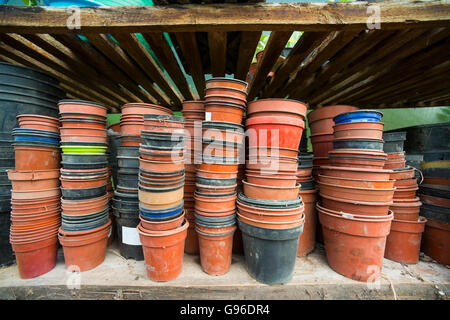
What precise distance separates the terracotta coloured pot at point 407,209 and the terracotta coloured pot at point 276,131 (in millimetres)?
1351

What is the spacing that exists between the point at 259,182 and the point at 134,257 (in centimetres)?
154

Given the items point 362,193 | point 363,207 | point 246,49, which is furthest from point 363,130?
point 246,49

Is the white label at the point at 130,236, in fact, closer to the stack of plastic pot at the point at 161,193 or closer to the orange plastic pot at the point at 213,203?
the stack of plastic pot at the point at 161,193

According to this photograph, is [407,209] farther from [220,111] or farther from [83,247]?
[83,247]

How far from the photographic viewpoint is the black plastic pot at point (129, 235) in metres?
1.90

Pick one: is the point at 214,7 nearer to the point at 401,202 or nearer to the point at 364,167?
the point at 364,167

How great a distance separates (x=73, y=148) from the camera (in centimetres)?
177

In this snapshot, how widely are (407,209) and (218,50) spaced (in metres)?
2.55

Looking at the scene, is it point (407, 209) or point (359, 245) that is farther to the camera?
point (407, 209)

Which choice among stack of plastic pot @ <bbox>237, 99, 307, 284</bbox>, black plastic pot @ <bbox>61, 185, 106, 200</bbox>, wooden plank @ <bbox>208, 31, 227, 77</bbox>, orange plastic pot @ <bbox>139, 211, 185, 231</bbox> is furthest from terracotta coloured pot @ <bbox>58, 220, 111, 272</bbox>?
wooden plank @ <bbox>208, 31, 227, 77</bbox>

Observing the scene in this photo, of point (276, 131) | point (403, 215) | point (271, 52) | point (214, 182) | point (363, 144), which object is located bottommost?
point (403, 215)

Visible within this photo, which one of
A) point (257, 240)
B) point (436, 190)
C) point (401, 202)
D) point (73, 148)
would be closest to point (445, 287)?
point (401, 202)

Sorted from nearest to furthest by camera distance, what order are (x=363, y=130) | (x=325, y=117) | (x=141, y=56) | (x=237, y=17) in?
(x=237, y=17)
(x=363, y=130)
(x=141, y=56)
(x=325, y=117)

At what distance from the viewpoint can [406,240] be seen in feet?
6.44
